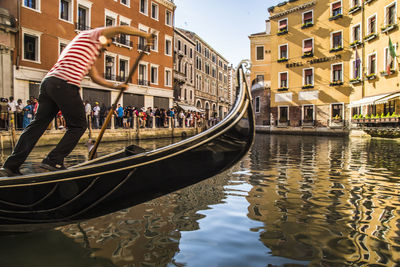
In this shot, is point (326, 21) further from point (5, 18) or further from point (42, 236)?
point (42, 236)

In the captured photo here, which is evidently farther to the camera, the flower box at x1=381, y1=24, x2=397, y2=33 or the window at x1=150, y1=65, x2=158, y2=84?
the window at x1=150, y1=65, x2=158, y2=84

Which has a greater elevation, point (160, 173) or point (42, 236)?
point (160, 173)

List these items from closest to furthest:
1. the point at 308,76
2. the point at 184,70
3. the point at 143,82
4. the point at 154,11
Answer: the point at 143,82
the point at 154,11
the point at 308,76
the point at 184,70

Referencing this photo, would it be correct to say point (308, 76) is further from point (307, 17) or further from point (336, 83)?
point (307, 17)

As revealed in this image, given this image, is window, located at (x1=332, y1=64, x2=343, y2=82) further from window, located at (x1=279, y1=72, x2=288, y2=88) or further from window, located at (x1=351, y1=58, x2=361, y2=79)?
window, located at (x1=279, y1=72, x2=288, y2=88)

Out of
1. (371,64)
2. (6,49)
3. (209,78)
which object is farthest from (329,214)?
(209,78)

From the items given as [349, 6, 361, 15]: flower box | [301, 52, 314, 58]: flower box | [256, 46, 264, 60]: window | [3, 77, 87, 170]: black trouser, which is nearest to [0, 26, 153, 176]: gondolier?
[3, 77, 87, 170]: black trouser

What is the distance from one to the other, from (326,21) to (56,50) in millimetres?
20108

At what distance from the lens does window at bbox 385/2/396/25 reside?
17484 millimetres

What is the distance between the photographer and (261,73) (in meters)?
30.8

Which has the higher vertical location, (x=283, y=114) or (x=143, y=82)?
(x=143, y=82)

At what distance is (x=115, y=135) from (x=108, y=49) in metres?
7.96

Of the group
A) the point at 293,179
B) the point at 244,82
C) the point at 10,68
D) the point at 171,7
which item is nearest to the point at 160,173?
the point at 244,82

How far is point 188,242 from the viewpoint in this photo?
2662mm
